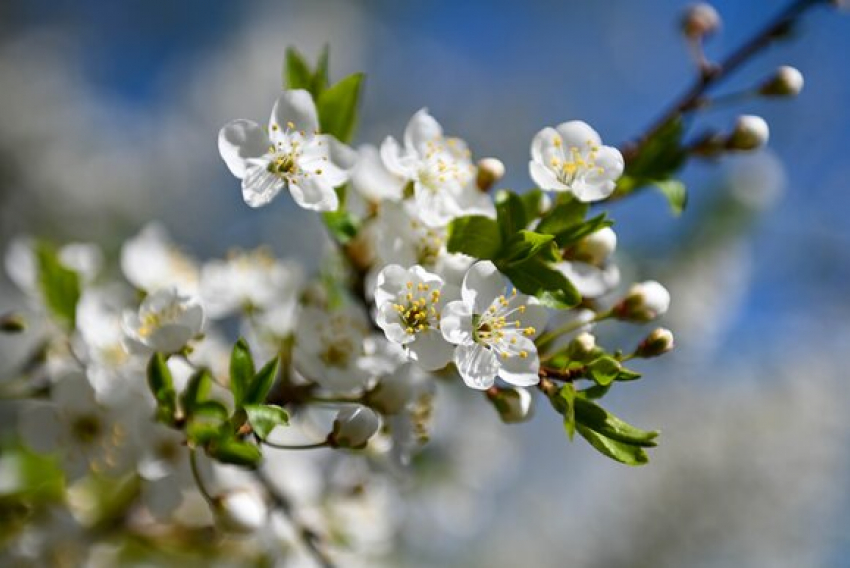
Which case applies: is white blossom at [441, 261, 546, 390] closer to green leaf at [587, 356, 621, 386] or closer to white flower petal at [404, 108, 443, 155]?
green leaf at [587, 356, 621, 386]

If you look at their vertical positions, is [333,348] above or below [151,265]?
above

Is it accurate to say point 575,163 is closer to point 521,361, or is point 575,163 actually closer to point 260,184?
point 521,361

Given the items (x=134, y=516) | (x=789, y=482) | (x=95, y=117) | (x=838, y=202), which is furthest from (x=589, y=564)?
(x=95, y=117)

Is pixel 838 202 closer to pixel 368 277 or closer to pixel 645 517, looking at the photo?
pixel 645 517

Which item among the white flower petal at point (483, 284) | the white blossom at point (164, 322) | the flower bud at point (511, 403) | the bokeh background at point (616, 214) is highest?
the white flower petal at point (483, 284)

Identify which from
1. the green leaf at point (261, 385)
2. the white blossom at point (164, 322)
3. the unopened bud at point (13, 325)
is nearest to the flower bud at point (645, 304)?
the green leaf at point (261, 385)

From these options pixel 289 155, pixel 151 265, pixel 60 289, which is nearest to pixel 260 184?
pixel 289 155

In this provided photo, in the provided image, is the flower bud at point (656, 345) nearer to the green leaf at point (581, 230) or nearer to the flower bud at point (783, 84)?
the green leaf at point (581, 230)
